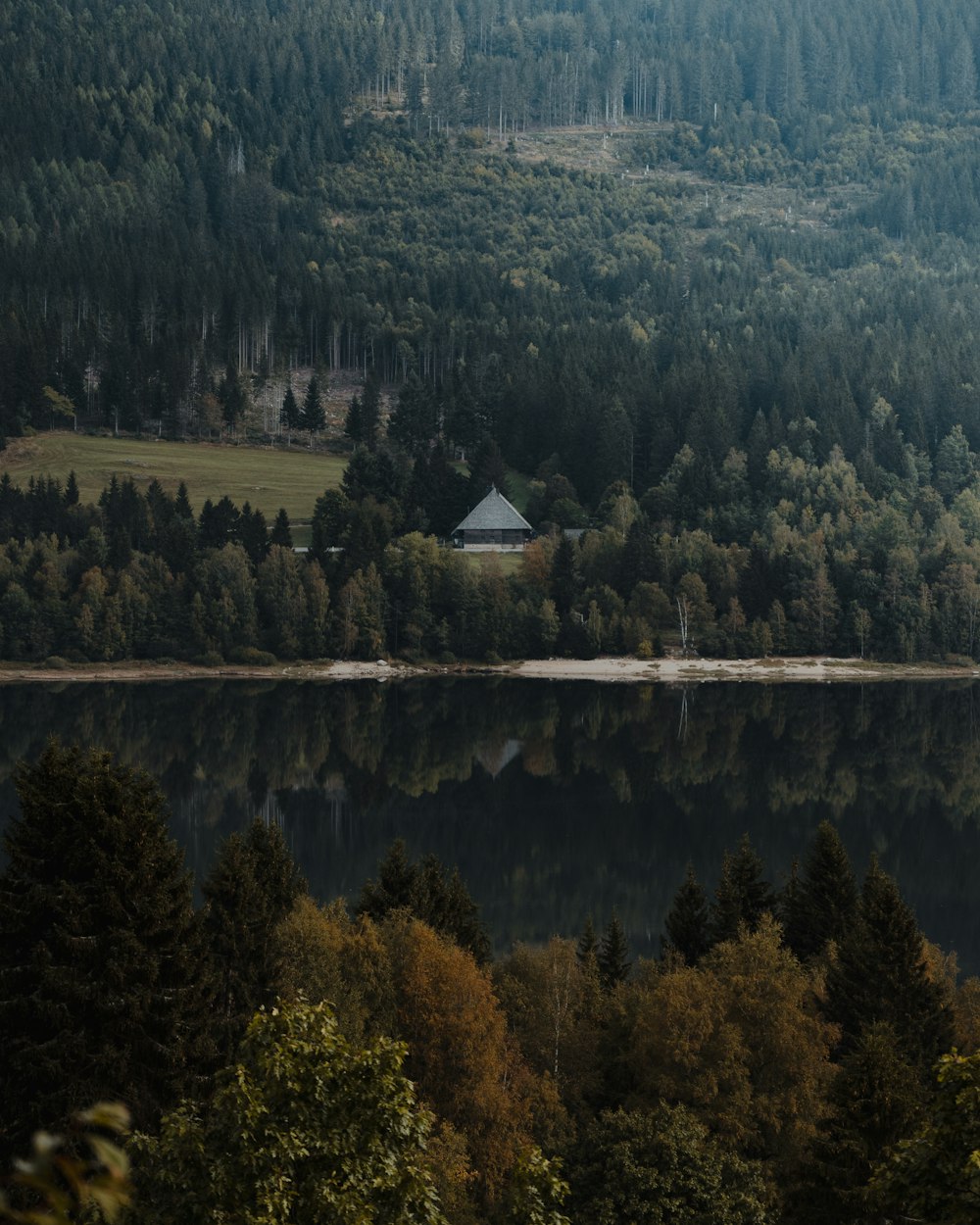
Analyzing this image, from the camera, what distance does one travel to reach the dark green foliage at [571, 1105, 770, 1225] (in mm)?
25125

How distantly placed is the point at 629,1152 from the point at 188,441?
170 m

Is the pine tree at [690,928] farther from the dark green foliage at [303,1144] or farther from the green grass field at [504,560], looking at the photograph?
the green grass field at [504,560]

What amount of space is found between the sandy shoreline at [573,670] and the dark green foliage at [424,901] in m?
90.6

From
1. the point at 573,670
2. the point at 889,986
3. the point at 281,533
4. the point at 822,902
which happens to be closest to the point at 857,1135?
the point at 889,986

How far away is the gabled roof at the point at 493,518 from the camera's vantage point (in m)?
167

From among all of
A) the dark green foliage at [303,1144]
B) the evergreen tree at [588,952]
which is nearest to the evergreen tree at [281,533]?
the evergreen tree at [588,952]

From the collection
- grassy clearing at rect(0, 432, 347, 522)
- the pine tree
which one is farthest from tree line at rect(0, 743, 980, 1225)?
grassy clearing at rect(0, 432, 347, 522)

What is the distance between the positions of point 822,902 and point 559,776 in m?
48.4

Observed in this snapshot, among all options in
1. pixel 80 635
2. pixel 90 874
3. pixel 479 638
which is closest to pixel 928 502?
pixel 479 638

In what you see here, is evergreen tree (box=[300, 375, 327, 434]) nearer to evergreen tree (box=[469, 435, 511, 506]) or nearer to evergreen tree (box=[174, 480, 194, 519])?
evergreen tree (box=[469, 435, 511, 506])

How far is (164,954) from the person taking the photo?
27234mm

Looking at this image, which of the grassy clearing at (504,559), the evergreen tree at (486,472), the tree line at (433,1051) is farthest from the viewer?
the evergreen tree at (486,472)

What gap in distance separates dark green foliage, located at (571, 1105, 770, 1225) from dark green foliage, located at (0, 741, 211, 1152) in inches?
270

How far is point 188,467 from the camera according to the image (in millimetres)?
175625
